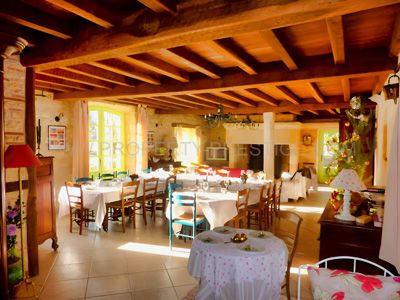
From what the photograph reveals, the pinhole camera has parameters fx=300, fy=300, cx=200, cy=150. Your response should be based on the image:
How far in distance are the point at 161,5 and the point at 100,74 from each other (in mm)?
2750

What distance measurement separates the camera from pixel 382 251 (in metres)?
2.67

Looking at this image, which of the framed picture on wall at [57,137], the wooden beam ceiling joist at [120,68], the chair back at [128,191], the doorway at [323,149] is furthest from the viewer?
the doorway at [323,149]

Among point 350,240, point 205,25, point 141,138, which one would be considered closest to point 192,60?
point 205,25

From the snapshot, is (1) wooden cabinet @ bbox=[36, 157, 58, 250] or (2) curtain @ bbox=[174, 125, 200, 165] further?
(2) curtain @ bbox=[174, 125, 200, 165]

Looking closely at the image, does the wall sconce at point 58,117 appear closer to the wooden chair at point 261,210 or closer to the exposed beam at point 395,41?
the wooden chair at point 261,210

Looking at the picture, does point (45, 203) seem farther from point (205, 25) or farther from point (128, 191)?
point (205, 25)

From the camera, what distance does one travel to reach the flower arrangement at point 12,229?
2.95m

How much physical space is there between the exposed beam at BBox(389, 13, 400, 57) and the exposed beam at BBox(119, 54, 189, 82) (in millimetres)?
2661

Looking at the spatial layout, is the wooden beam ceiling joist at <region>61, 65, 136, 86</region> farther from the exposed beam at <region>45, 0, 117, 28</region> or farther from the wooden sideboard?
the wooden sideboard

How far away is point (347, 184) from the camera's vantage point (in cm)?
313

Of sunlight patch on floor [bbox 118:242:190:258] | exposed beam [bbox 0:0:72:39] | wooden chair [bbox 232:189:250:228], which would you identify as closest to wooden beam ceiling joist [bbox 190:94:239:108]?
wooden chair [bbox 232:189:250:228]

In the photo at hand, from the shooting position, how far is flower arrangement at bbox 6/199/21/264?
2.95 meters

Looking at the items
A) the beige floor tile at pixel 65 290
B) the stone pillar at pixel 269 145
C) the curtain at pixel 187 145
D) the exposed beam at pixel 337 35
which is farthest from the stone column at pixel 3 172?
the curtain at pixel 187 145

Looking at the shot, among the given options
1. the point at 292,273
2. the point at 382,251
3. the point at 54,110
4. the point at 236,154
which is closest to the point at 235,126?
the point at 236,154
